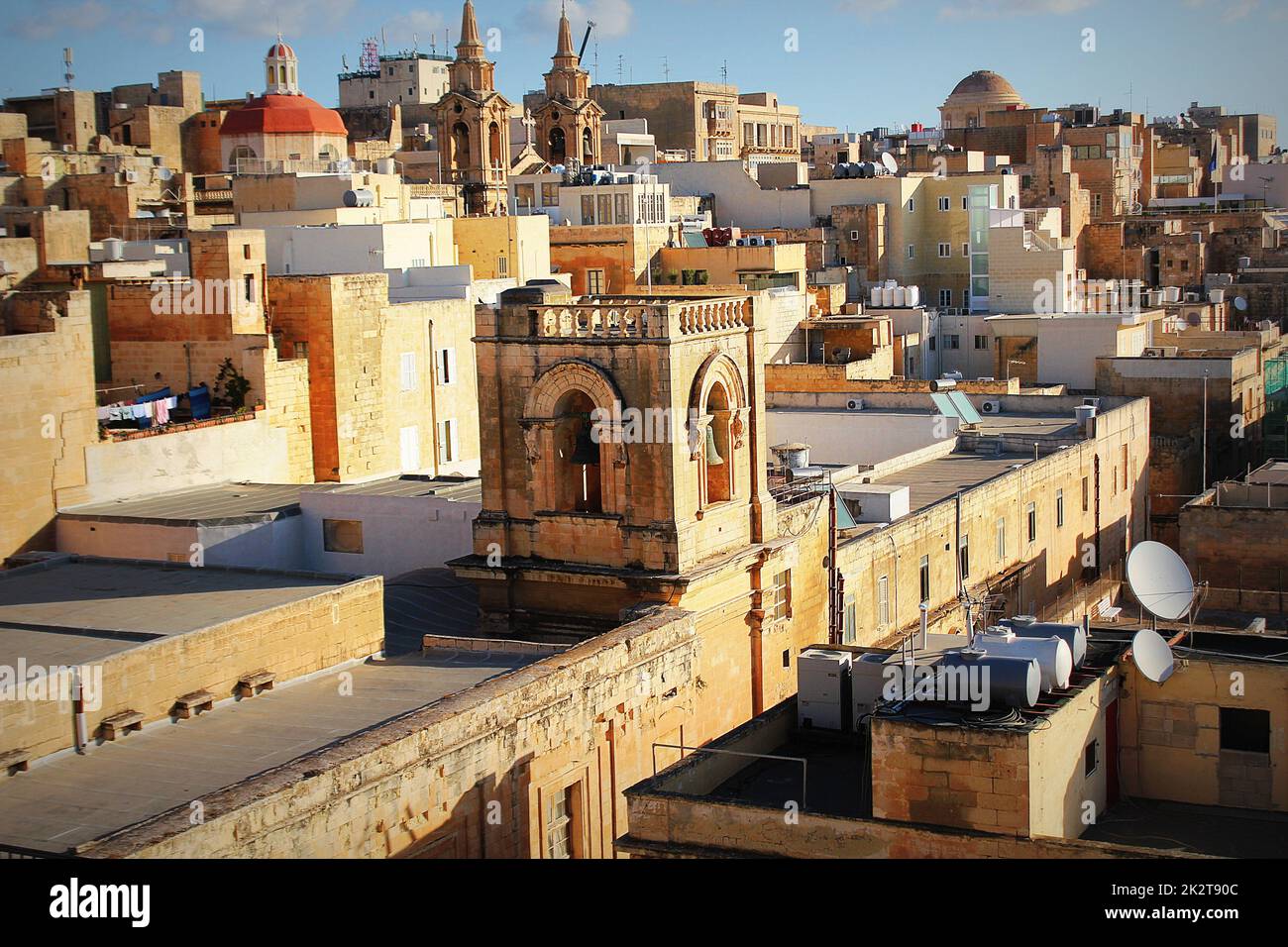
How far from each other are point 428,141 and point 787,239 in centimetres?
2852

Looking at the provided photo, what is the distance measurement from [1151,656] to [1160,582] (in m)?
3.50

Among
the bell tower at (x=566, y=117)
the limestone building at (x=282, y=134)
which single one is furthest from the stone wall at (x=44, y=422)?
the bell tower at (x=566, y=117)

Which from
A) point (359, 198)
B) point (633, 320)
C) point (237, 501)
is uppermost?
point (359, 198)

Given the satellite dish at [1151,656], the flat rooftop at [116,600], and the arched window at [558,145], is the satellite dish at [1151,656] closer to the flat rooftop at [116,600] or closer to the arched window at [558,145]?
the flat rooftop at [116,600]

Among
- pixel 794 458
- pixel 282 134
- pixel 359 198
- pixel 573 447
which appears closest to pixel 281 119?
pixel 282 134

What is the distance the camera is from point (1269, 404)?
4947 centimetres

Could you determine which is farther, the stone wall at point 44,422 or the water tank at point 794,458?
the water tank at point 794,458

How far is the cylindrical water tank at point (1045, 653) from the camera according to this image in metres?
17.5

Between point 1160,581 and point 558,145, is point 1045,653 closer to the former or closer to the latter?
point 1160,581

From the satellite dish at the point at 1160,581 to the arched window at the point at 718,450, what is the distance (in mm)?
5239

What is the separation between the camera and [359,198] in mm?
44438

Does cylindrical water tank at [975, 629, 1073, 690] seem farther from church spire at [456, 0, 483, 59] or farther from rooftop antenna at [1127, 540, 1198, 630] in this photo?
church spire at [456, 0, 483, 59]

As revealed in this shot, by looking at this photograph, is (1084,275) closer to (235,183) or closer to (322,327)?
(235,183)

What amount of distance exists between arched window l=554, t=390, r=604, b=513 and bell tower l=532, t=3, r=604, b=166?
53586 millimetres
